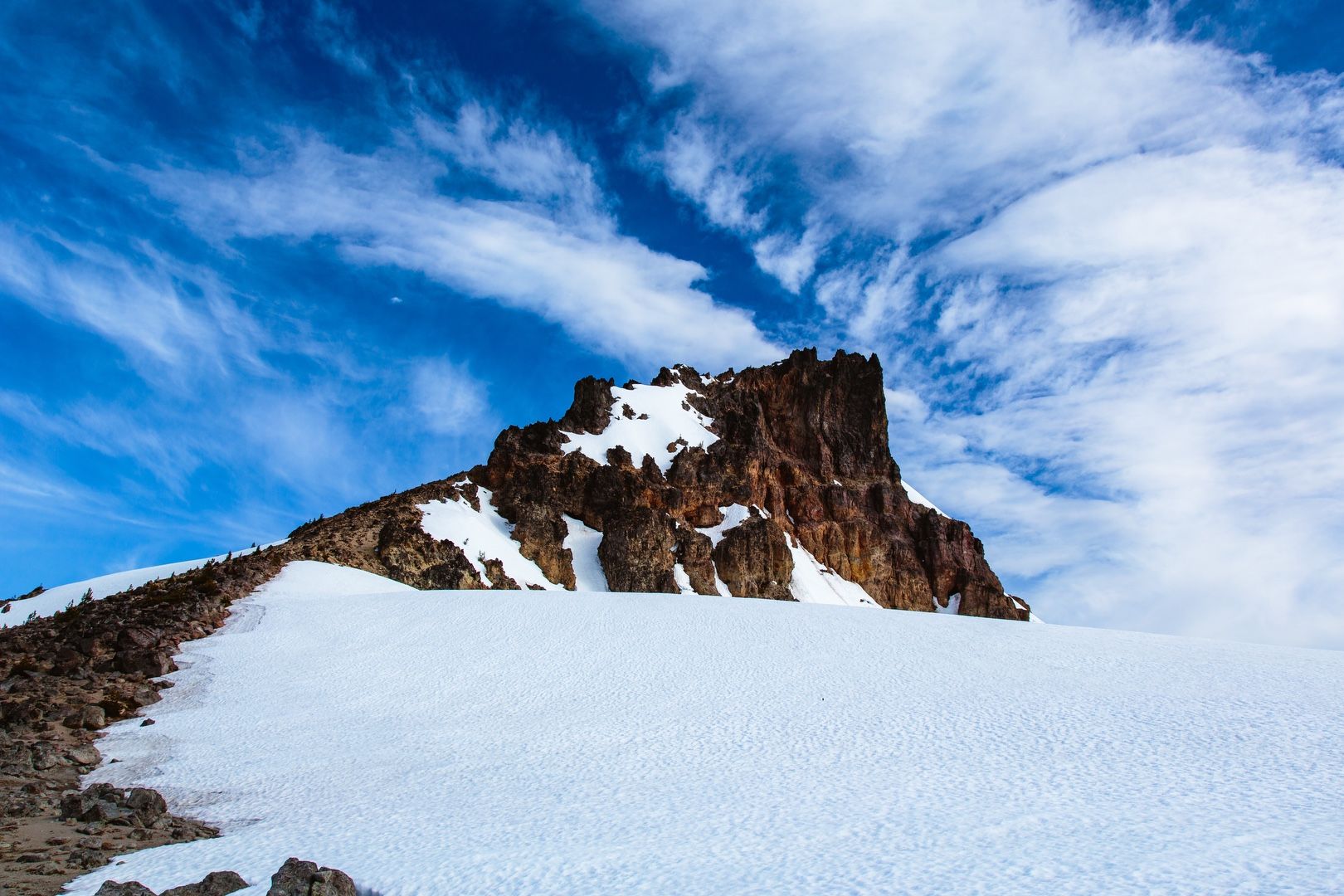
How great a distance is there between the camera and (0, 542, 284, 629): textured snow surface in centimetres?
2698

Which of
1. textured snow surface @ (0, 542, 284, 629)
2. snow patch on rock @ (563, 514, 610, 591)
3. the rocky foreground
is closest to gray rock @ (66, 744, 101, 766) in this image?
the rocky foreground

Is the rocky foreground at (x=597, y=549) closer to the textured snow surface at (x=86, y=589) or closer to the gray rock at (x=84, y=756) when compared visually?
the gray rock at (x=84, y=756)

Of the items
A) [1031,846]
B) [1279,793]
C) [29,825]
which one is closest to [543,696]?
[29,825]

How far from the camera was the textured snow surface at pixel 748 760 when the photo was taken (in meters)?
6.12

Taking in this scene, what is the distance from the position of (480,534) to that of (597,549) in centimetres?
1046

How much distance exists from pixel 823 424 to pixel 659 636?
2563 inches

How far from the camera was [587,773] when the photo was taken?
9.45 m

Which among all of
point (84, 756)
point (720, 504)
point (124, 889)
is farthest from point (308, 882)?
Result: point (720, 504)

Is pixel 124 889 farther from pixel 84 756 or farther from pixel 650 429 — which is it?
pixel 650 429

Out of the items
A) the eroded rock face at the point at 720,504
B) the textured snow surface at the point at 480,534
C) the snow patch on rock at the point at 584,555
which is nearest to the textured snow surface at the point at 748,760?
the eroded rock face at the point at 720,504

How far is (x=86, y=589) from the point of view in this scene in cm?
2905

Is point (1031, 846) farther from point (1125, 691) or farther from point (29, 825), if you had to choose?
point (29, 825)

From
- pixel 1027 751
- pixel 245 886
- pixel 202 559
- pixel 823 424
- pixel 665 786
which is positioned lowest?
pixel 245 886

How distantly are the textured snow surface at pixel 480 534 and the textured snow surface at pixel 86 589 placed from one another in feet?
47.0
